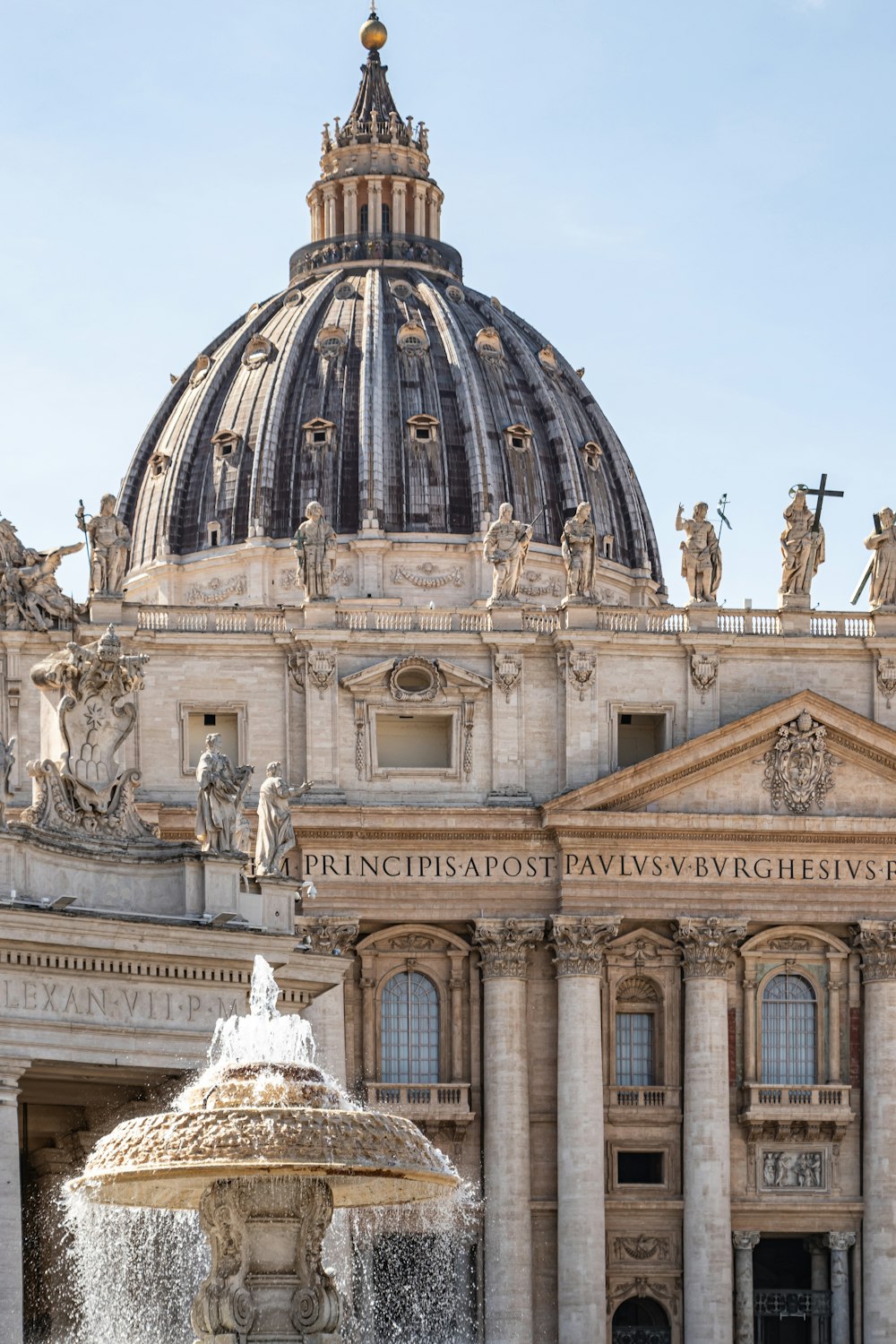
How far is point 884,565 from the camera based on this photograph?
3172 inches

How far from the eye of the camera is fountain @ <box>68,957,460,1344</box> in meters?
31.5

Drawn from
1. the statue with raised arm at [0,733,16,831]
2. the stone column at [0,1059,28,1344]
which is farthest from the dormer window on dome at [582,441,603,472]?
the stone column at [0,1059,28,1344]

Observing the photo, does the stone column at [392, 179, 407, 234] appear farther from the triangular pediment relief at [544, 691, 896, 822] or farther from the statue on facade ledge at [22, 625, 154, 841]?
the statue on facade ledge at [22, 625, 154, 841]

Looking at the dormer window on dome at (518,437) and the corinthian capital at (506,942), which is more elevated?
the dormer window on dome at (518,437)

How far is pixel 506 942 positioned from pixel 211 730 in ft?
28.8

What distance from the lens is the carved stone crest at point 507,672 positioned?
7781 centimetres

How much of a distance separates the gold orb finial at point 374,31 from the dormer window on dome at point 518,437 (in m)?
20.3

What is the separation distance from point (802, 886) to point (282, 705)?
519 inches

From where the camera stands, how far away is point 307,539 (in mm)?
79438

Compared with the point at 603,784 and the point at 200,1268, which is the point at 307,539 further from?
the point at 200,1268

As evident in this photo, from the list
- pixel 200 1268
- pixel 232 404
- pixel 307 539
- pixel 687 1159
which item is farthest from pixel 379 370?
pixel 200 1268

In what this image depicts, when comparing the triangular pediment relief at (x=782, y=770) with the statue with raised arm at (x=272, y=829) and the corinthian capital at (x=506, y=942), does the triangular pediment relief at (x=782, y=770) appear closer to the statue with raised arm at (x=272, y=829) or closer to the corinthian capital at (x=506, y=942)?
the corinthian capital at (x=506, y=942)

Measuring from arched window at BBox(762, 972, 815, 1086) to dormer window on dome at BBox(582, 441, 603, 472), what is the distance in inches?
1763

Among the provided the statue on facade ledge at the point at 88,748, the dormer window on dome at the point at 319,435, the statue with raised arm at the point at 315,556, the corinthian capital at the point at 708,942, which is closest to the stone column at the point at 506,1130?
the corinthian capital at the point at 708,942
